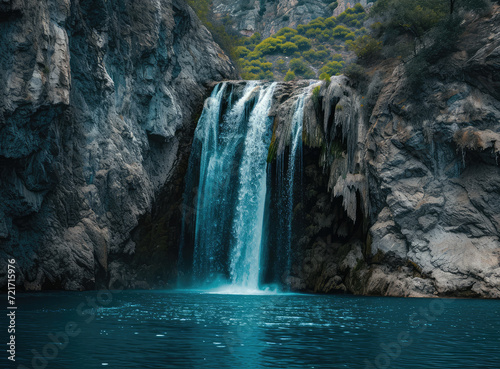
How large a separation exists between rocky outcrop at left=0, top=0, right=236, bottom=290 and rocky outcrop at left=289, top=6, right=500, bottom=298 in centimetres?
1236

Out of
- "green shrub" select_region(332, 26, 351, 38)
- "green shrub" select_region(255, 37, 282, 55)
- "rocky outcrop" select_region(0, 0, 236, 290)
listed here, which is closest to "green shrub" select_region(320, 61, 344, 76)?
"green shrub" select_region(332, 26, 351, 38)

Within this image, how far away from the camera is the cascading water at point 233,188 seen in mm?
35812

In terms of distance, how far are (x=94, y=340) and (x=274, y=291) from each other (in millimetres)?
23645

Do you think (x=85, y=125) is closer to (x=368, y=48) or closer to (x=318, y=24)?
(x=368, y=48)

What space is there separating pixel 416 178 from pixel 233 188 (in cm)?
1388

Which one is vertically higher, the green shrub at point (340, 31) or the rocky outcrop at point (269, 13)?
the rocky outcrop at point (269, 13)

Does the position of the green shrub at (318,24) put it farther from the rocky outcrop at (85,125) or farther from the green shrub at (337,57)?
the rocky outcrop at (85,125)

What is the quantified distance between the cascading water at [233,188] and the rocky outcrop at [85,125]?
218 centimetres

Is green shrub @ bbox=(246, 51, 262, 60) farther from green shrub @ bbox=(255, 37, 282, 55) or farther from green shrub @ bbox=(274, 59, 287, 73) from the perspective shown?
green shrub @ bbox=(274, 59, 287, 73)

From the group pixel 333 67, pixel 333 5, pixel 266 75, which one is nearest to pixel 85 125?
pixel 266 75

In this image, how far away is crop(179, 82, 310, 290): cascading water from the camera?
117 feet

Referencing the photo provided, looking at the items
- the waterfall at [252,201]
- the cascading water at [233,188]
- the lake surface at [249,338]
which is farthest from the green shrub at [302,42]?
the lake surface at [249,338]

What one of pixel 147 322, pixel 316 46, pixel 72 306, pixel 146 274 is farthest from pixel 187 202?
pixel 316 46

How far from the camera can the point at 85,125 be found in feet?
102
